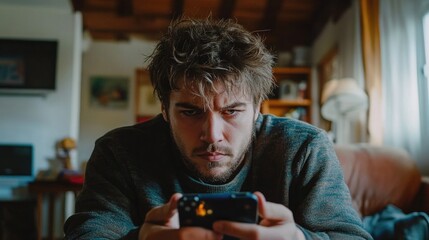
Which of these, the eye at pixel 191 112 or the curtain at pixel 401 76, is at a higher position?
the curtain at pixel 401 76

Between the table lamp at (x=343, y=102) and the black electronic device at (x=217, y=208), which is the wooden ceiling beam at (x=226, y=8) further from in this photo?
the black electronic device at (x=217, y=208)

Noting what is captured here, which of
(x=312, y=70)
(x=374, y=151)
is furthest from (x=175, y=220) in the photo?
(x=312, y=70)

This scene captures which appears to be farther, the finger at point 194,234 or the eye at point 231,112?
the eye at point 231,112

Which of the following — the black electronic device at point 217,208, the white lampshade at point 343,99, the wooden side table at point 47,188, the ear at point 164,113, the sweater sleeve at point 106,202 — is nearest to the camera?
the black electronic device at point 217,208

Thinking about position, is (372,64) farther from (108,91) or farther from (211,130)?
(108,91)

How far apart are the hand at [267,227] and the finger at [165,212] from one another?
7 centimetres

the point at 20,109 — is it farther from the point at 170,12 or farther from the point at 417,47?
the point at 417,47

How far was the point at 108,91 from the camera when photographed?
5160mm

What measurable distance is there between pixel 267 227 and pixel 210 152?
26cm

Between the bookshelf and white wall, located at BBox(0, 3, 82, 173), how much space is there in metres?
2.07

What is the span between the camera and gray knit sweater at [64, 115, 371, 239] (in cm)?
87

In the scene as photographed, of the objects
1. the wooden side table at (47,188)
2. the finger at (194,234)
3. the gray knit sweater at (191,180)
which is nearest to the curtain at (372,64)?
the gray knit sweater at (191,180)

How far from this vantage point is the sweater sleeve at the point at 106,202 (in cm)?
84

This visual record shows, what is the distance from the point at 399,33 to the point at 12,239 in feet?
10.7
